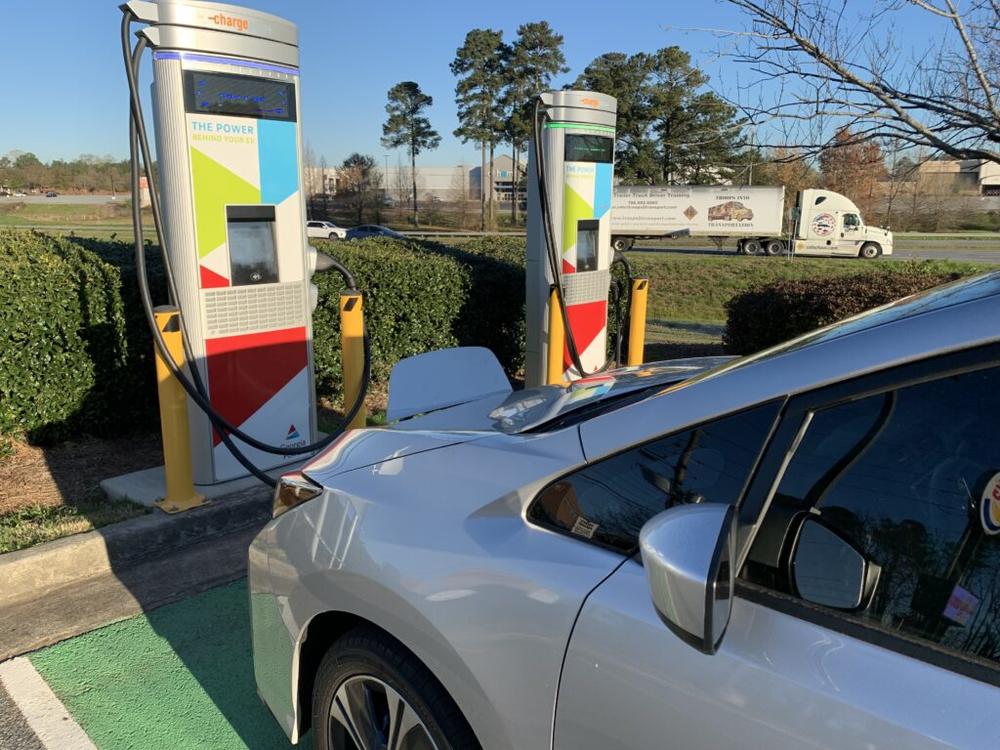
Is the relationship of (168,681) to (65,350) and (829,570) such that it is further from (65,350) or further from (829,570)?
(65,350)

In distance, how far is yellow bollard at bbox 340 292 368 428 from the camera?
202 inches

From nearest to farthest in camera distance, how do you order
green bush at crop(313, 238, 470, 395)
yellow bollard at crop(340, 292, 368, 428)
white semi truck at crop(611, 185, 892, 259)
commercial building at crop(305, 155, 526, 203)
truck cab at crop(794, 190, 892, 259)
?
yellow bollard at crop(340, 292, 368, 428) → green bush at crop(313, 238, 470, 395) → truck cab at crop(794, 190, 892, 259) → white semi truck at crop(611, 185, 892, 259) → commercial building at crop(305, 155, 526, 203)

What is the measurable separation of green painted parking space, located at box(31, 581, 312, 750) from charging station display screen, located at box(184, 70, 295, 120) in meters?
2.73

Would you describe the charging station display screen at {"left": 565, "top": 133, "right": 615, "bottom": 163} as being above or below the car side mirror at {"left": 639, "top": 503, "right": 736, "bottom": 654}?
above

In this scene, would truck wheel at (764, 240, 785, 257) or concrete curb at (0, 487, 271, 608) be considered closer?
concrete curb at (0, 487, 271, 608)

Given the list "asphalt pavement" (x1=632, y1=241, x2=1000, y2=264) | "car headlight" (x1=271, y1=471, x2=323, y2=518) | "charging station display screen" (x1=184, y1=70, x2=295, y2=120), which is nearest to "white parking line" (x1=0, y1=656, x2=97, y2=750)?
"car headlight" (x1=271, y1=471, x2=323, y2=518)

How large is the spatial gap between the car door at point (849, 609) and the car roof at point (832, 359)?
33 mm

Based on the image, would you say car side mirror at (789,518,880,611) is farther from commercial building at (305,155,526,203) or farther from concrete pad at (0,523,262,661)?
commercial building at (305,155,526,203)

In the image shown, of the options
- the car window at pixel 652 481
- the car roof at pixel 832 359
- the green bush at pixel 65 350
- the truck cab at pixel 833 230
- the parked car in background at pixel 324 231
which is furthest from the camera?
the parked car in background at pixel 324 231

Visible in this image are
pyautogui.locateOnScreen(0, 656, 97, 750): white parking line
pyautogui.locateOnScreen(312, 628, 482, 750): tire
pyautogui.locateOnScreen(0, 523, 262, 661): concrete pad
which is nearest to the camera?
pyautogui.locateOnScreen(312, 628, 482, 750): tire

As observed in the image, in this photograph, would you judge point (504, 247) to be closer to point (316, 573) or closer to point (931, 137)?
point (931, 137)

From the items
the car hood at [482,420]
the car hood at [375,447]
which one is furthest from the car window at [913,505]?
the car hood at [375,447]

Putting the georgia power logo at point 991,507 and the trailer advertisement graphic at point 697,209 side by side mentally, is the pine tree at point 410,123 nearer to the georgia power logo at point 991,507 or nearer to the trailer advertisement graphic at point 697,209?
the trailer advertisement graphic at point 697,209

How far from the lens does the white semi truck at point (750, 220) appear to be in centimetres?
3231
